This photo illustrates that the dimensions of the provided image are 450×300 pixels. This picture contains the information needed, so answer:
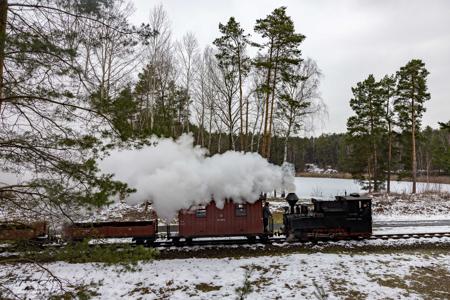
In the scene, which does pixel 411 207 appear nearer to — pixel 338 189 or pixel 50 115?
pixel 338 189

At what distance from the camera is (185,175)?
13.8m

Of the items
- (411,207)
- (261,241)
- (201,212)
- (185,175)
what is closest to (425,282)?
(261,241)

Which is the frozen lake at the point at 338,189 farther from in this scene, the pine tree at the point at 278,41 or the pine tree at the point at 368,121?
the pine tree at the point at 278,41

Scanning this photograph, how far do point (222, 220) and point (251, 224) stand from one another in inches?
53.0

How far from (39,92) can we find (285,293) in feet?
29.5

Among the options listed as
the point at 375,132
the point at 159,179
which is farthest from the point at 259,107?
the point at 159,179

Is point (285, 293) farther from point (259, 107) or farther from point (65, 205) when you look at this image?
point (259, 107)

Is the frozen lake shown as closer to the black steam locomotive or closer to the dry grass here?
the black steam locomotive

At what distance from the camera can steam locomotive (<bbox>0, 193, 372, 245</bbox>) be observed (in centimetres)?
1476

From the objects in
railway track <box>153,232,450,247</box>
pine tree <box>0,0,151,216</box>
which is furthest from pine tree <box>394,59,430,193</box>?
pine tree <box>0,0,151,216</box>

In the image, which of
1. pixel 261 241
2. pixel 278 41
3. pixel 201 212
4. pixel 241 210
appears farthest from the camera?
pixel 278 41

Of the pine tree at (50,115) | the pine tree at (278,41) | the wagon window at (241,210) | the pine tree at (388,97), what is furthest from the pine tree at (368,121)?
the pine tree at (50,115)

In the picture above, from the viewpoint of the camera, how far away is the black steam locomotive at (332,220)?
1597cm

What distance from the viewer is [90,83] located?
18.9 ft
